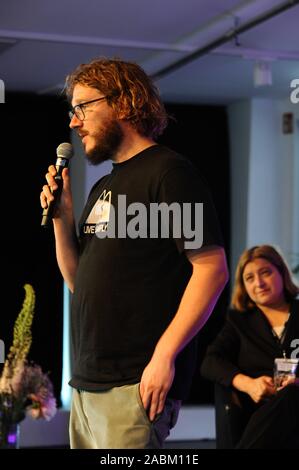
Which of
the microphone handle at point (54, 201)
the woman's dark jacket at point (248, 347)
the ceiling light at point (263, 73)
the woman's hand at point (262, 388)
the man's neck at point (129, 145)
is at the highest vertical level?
the ceiling light at point (263, 73)

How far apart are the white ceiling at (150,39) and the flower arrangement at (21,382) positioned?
1574mm

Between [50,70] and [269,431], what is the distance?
2914 millimetres

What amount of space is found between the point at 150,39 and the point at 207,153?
5.71 feet

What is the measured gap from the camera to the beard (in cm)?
180

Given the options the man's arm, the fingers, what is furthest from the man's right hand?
the fingers

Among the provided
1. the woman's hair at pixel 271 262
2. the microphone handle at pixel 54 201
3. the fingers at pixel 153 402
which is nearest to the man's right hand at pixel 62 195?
the microphone handle at pixel 54 201

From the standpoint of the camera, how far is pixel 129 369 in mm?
1683

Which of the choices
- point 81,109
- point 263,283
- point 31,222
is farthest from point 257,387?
point 31,222

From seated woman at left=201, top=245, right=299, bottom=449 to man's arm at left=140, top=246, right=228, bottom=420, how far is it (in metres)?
1.80

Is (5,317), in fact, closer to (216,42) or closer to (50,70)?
(50,70)

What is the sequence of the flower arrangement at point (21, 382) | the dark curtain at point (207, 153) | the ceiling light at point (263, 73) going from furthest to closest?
the dark curtain at point (207, 153) < the ceiling light at point (263, 73) < the flower arrangement at point (21, 382)

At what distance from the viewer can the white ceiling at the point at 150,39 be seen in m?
4.20

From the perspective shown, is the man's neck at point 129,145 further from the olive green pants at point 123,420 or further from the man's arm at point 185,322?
the olive green pants at point 123,420

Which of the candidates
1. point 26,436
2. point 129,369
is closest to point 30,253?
point 26,436
